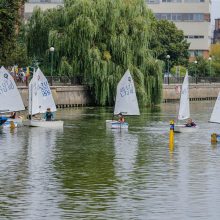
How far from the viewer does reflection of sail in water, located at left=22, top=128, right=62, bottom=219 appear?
33.9m

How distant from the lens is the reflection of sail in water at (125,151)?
1810 inches

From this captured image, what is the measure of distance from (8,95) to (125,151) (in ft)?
65.9

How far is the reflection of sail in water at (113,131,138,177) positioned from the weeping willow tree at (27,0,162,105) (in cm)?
2967

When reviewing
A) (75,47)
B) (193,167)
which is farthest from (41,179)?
(75,47)

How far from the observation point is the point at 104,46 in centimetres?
9881

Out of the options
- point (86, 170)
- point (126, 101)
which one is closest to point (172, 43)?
point (126, 101)

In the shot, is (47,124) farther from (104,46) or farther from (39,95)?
(104,46)

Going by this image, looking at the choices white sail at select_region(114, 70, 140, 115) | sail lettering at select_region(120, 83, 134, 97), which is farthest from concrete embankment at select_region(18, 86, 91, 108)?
white sail at select_region(114, 70, 140, 115)

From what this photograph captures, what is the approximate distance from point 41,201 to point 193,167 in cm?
1276

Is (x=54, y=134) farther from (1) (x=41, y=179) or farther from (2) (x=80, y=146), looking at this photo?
(1) (x=41, y=179)

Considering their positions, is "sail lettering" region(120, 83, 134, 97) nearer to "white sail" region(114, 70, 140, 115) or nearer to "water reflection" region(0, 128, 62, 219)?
"white sail" region(114, 70, 140, 115)

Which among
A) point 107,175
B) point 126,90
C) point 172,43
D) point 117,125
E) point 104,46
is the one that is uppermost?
point 172,43

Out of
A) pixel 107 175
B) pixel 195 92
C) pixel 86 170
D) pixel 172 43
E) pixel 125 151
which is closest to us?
pixel 107 175

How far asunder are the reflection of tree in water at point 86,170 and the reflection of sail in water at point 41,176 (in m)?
0.45
